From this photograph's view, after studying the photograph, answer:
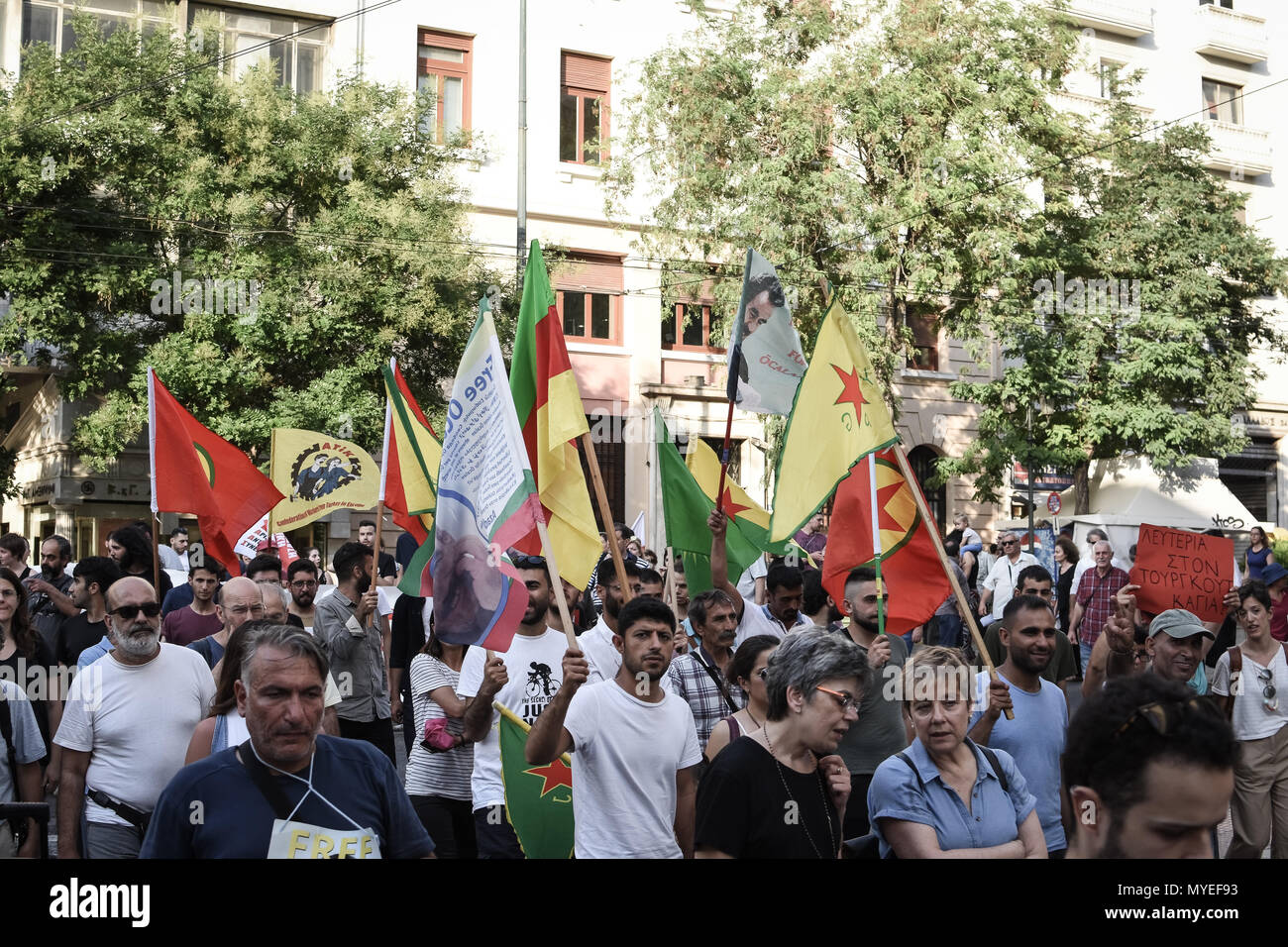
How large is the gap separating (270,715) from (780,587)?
501 cm

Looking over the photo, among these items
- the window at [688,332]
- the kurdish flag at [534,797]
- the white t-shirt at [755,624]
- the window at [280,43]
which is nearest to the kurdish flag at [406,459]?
the white t-shirt at [755,624]

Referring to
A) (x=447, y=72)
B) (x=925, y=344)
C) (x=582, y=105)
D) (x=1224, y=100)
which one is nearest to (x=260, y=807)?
(x=447, y=72)

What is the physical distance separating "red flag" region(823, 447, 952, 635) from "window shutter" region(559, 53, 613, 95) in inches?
889

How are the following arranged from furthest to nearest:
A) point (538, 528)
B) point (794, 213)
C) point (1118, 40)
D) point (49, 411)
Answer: point (1118, 40) → point (49, 411) → point (794, 213) → point (538, 528)

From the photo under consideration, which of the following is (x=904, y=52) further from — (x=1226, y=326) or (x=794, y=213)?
(x=1226, y=326)

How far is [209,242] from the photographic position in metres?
21.5

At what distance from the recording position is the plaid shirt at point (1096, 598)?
12.9 m

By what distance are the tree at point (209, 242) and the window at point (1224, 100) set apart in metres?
24.8

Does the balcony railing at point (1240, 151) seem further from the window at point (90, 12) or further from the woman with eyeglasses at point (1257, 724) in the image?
the woman with eyeglasses at point (1257, 724)

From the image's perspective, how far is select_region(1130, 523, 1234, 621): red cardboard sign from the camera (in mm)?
8070

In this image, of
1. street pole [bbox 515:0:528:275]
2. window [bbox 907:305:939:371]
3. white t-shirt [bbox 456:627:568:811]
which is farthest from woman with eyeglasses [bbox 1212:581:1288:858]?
window [bbox 907:305:939:371]

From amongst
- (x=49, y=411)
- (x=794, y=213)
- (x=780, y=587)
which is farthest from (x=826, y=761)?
(x=49, y=411)

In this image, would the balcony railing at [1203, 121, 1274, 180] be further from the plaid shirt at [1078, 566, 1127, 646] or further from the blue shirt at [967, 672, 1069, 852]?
the blue shirt at [967, 672, 1069, 852]

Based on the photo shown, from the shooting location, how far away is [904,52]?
2378cm
